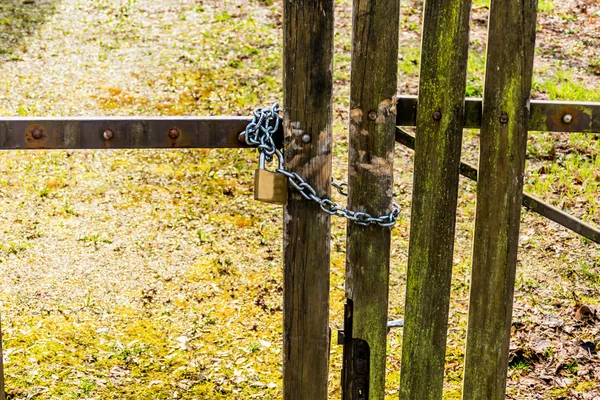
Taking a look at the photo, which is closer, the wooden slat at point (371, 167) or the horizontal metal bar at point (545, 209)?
the wooden slat at point (371, 167)

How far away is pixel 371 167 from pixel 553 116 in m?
0.67

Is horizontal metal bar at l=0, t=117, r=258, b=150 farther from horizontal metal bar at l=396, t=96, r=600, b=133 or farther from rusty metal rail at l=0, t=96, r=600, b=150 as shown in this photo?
horizontal metal bar at l=396, t=96, r=600, b=133

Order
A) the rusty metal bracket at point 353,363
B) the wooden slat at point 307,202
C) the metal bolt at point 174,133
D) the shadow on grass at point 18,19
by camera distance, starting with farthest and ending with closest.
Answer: the shadow on grass at point 18,19 → the rusty metal bracket at point 353,363 → the metal bolt at point 174,133 → the wooden slat at point 307,202

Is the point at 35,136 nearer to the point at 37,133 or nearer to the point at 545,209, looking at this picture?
the point at 37,133

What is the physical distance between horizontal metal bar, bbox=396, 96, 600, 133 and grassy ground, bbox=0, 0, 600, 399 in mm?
1927

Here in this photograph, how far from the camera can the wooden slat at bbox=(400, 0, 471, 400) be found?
7.73 feet

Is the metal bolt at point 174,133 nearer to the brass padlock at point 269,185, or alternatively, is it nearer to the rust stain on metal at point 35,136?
the brass padlock at point 269,185

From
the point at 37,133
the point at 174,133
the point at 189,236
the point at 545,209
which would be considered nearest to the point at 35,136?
the point at 37,133

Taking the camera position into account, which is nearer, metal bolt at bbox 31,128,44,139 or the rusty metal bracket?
metal bolt at bbox 31,128,44,139

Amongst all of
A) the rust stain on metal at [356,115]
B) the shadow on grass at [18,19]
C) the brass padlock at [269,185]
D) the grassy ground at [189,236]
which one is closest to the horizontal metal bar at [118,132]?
→ the brass padlock at [269,185]

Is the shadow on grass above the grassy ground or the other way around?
above

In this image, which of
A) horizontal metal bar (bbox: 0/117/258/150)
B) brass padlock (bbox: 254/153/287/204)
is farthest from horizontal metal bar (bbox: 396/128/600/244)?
horizontal metal bar (bbox: 0/117/258/150)

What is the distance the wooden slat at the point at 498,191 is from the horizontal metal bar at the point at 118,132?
2.65 ft

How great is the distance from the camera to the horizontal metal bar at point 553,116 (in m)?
2.47
